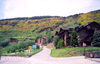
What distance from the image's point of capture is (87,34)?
3981cm

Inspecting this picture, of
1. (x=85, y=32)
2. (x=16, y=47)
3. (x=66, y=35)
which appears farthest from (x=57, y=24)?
(x=85, y=32)

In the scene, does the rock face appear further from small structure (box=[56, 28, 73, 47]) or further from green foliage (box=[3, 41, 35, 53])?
green foliage (box=[3, 41, 35, 53])

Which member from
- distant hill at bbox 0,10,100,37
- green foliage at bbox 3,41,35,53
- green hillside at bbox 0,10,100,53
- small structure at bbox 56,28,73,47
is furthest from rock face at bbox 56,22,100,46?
distant hill at bbox 0,10,100,37

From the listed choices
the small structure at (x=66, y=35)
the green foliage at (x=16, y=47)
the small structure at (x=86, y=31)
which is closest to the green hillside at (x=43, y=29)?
the green foliage at (x=16, y=47)

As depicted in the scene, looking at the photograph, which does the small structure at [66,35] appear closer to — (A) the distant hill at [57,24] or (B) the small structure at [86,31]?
(B) the small structure at [86,31]

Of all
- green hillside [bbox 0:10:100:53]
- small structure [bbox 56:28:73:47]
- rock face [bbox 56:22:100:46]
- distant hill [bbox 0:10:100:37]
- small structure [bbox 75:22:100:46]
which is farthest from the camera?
distant hill [bbox 0:10:100:37]

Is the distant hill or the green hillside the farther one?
the distant hill

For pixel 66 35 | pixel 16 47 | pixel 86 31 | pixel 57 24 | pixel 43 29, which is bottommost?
pixel 16 47

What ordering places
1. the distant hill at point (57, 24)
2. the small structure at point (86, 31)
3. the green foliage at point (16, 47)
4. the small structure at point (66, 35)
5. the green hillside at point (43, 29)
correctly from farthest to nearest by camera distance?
the distant hill at point (57, 24), the green hillside at point (43, 29), the green foliage at point (16, 47), the small structure at point (66, 35), the small structure at point (86, 31)

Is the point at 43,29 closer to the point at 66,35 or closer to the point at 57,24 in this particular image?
the point at 57,24

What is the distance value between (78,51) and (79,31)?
15.6 metres

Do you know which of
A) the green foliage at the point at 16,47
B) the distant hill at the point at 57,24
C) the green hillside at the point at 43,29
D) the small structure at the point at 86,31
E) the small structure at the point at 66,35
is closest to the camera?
the small structure at the point at 86,31

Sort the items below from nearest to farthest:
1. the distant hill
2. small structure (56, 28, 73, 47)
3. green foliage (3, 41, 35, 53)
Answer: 1. small structure (56, 28, 73, 47)
2. green foliage (3, 41, 35, 53)
3. the distant hill

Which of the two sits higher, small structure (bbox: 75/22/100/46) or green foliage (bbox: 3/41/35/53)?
small structure (bbox: 75/22/100/46)
